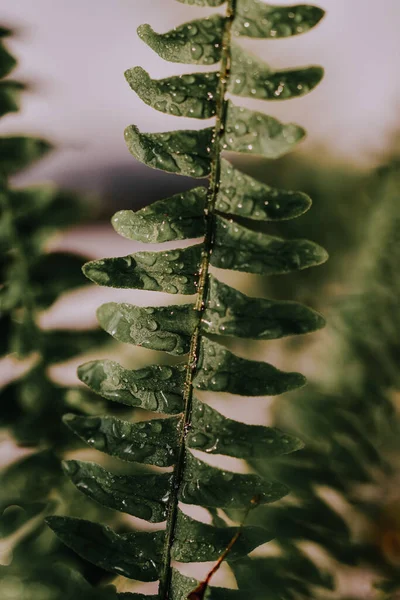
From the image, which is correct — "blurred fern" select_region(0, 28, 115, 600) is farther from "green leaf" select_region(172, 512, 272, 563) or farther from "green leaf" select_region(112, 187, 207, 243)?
"green leaf" select_region(112, 187, 207, 243)

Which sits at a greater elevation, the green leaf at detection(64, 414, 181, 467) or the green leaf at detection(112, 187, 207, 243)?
the green leaf at detection(112, 187, 207, 243)

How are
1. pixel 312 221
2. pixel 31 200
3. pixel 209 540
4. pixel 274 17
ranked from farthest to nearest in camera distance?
pixel 312 221
pixel 31 200
pixel 209 540
pixel 274 17

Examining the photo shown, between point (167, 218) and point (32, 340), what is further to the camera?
point (32, 340)

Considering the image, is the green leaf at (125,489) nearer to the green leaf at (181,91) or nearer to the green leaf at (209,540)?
the green leaf at (209,540)

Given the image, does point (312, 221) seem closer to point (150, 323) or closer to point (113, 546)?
point (150, 323)

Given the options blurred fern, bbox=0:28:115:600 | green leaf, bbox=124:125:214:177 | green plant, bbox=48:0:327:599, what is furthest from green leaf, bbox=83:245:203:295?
blurred fern, bbox=0:28:115:600

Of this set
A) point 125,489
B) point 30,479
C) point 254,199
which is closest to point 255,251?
point 254,199

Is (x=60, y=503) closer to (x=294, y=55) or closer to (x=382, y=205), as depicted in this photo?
(x=382, y=205)
